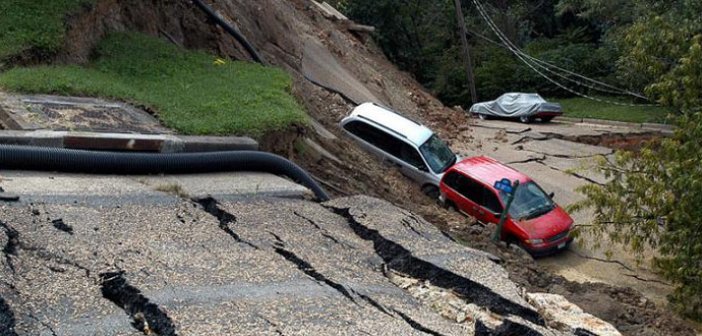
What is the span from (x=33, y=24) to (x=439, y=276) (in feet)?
26.6

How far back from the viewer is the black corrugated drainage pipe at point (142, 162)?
8688 mm

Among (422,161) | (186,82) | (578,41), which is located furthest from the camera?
(578,41)

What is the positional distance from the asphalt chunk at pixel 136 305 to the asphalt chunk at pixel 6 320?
677 millimetres

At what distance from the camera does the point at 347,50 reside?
87.7ft

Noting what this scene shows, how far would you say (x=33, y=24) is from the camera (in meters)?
12.9

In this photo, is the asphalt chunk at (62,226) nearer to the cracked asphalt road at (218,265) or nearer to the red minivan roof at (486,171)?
the cracked asphalt road at (218,265)

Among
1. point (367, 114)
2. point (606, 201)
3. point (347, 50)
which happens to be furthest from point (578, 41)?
point (606, 201)

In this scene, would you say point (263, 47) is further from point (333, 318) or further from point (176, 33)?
point (333, 318)

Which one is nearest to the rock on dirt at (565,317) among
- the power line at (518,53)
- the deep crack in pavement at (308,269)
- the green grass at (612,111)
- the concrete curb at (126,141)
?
the deep crack in pavement at (308,269)

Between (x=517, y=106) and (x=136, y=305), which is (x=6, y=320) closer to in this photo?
A: (x=136, y=305)

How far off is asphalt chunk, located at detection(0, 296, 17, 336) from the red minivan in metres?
10.9

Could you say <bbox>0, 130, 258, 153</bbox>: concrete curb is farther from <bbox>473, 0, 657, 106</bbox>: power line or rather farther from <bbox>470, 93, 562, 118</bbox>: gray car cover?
<bbox>473, 0, 657, 106</bbox>: power line

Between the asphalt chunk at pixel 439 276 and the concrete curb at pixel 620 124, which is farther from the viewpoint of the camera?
the concrete curb at pixel 620 124

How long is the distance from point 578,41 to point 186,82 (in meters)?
30.0
